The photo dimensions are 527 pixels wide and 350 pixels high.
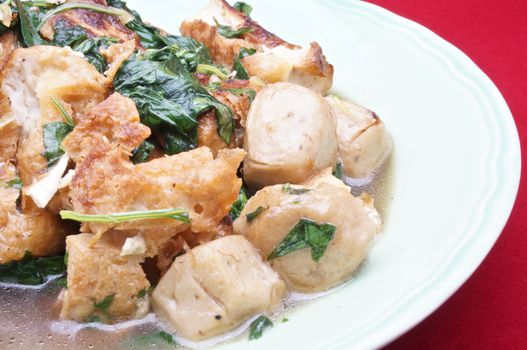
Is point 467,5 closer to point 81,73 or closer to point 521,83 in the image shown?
point 521,83

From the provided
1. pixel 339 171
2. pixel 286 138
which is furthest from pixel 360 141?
pixel 286 138

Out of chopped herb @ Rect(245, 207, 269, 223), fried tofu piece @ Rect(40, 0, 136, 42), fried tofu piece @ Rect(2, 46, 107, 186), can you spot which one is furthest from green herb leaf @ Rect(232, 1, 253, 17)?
chopped herb @ Rect(245, 207, 269, 223)

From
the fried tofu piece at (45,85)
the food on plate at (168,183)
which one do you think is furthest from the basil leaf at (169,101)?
the fried tofu piece at (45,85)

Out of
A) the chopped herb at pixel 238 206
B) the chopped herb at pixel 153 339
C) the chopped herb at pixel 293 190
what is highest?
the chopped herb at pixel 293 190

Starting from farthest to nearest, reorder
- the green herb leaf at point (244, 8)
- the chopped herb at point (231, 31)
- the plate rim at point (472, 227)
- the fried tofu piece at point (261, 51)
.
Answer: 1. the green herb leaf at point (244, 8)
2. the chopped herb at point (231, 31)
3. the fried tofu piece at point (261, 51)
4. the plate rim at point (472, 227)

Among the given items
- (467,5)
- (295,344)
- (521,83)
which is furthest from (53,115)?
(467,5)

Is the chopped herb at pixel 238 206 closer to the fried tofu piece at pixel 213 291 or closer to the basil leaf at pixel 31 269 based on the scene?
the fried tofu piece at pixel 213 291

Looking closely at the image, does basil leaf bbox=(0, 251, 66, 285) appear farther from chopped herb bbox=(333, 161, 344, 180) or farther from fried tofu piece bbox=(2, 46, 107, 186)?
chopped herb bbox=(333, 161, 344, 180)
